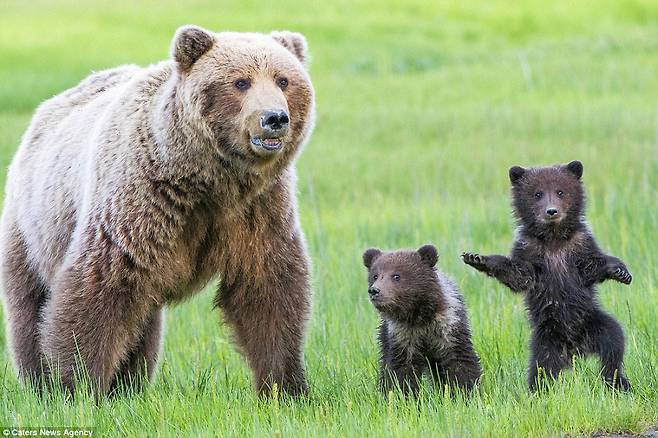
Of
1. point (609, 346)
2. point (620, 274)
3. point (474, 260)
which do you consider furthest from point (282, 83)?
point (609, 346)

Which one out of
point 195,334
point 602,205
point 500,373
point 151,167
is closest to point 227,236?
point 151,167

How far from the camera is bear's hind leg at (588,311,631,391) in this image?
5.81 m

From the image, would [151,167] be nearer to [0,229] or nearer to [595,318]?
[0,229]

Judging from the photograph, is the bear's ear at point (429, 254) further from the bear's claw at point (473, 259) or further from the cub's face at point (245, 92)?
the cub's face at point (245, 92)

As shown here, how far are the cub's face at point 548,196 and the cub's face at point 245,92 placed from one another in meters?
1.18

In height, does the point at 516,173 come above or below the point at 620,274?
above

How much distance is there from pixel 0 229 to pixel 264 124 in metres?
2.61

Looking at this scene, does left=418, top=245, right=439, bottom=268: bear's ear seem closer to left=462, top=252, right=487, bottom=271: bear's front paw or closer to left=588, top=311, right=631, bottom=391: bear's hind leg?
left=462, top=252, right=487, bottom=271: bear's front paw

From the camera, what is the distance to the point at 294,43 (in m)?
6.43

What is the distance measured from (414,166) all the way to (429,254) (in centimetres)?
855

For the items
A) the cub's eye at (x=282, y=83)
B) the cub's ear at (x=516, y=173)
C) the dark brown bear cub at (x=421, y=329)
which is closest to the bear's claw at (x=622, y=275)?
the cub's ear at (x=516, y=173)

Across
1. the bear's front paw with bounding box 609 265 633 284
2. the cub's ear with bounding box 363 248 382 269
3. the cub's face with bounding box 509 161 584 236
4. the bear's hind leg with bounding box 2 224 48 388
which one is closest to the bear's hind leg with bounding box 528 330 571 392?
the bear's front paw with bounding box 609 265 633 284

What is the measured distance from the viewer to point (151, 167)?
20.1ft

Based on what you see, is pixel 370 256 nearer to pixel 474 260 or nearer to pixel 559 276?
pixel 474 260
